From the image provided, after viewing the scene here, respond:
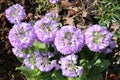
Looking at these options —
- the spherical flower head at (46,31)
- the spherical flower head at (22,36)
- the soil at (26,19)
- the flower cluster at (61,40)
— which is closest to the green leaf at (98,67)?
the flower cluster at (61,40)

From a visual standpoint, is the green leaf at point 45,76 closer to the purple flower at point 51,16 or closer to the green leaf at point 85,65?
the green leaf at point 85,65

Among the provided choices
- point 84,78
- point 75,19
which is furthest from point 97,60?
point 75,19

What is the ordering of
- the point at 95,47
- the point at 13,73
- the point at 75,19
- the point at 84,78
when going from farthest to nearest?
the point at 75,19 → the point at 13,73 → the point at 84,78 → the point at 95,47

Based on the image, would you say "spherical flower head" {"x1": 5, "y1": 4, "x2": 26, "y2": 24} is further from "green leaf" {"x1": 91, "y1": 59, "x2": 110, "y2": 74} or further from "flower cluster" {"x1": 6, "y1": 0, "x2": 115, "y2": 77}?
"green leaf" {"x1": 91, "y1": 59, "x2": 110, "y2": 74}

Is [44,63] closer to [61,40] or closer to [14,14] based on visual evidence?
[61,40]

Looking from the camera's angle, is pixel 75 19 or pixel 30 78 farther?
pixel 75 19

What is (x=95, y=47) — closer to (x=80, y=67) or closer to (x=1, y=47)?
(x=80, y=67)
